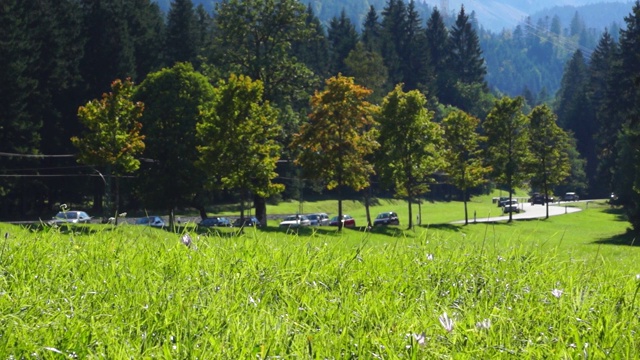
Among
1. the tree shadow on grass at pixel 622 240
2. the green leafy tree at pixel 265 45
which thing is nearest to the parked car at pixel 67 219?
the green leafy tree at pixel 265 45

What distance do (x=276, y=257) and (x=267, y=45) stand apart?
141 feet

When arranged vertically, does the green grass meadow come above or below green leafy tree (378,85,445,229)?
below

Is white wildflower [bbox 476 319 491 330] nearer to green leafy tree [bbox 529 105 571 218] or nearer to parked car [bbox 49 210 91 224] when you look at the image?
parked car [bbox 49 210 91 224]

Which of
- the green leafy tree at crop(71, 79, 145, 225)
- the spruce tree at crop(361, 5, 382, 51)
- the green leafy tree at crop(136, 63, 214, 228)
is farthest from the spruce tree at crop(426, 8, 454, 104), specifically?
the green leafy tree at crop(71, 79, 145, 225)

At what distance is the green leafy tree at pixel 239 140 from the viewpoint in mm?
37500

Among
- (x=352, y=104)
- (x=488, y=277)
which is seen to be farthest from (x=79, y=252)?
(x=352, y=104)

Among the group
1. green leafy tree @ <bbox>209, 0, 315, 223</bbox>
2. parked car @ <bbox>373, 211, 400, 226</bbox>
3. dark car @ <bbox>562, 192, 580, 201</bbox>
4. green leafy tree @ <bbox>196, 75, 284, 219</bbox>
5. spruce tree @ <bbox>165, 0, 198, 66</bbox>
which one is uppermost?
spruce tree @ <bbox>165, 0, 198, 66</bbox>

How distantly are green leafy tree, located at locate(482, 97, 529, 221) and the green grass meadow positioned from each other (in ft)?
185

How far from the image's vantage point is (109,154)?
35594 mm

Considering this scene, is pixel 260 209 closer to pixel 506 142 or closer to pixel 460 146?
pixel 460 146

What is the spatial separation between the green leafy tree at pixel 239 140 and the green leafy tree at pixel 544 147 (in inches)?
1323

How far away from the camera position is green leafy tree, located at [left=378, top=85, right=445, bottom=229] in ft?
160

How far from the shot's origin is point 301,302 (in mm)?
5137

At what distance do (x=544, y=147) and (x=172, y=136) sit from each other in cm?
3509
